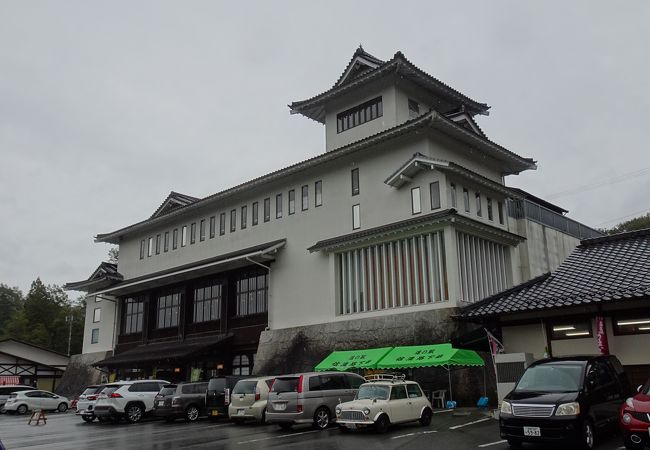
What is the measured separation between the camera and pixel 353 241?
93.7 ft

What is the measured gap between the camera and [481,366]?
22875 mm

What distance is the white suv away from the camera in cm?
2397

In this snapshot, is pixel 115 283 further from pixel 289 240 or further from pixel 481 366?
pixel 481 366

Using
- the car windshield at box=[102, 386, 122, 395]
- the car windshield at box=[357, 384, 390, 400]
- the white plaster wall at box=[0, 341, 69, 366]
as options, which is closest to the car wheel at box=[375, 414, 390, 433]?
the car windshield at box=[357, 384, 390, 400]

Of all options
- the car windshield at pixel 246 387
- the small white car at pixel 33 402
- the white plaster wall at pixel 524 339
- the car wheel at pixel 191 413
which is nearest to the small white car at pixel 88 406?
the car wheel at pixel 191 413

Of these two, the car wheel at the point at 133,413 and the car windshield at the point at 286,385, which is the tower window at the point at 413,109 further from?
the car wheel at the point at 133,413

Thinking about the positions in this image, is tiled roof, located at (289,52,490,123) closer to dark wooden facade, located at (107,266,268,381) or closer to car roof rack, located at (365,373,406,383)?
dark wooden facade, located at (107,266,268,381)

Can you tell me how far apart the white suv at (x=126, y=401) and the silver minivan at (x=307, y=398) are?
9313 millimetres

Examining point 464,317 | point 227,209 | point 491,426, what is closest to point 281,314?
point 227,209

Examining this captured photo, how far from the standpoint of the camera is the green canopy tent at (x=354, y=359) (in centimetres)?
2397

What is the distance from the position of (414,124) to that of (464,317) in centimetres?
1163

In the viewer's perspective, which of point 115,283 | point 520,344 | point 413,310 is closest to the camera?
point 520,344

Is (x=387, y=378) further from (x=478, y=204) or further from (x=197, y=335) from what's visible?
(x=197, y=335)

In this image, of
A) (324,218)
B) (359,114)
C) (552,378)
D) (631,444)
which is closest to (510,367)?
(552,378)
